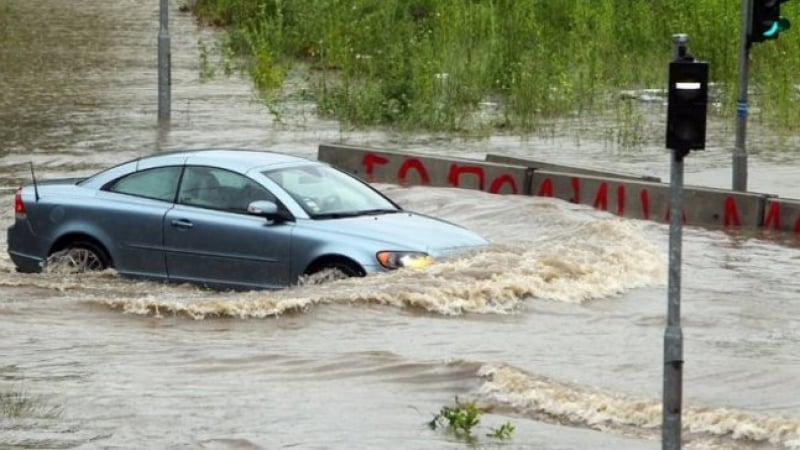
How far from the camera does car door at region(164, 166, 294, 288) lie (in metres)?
15.7

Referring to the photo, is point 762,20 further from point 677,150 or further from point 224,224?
point 677,150

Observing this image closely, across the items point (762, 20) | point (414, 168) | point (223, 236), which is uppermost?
point (762, 20)

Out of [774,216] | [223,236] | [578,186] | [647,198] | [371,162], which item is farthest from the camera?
[371,162]

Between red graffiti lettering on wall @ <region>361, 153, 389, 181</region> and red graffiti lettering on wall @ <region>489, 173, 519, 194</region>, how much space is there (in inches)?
75.0

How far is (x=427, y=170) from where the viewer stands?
2408cm

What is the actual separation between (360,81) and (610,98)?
4.96 meters

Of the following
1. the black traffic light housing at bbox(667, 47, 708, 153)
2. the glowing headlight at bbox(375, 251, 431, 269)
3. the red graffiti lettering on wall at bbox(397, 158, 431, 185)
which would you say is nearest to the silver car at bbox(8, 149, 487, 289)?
the glowing headlight at bbox(375, 251, 431, 269)

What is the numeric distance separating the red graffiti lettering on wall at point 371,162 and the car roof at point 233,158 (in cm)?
755

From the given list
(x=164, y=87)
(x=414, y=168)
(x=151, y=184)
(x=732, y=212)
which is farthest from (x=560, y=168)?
(x=164, y=87)

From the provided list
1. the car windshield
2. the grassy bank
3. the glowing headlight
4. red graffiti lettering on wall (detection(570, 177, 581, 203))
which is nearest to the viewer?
the glowing headlight

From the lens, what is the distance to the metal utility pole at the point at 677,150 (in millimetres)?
9148

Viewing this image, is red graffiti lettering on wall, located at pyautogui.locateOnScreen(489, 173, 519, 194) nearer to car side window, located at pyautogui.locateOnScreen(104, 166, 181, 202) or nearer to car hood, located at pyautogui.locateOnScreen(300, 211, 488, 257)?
car hood, located at pyautogui.locateOnScreen(300, 211, 488, 257)

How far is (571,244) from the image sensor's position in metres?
18.4

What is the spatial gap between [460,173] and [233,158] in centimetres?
729
